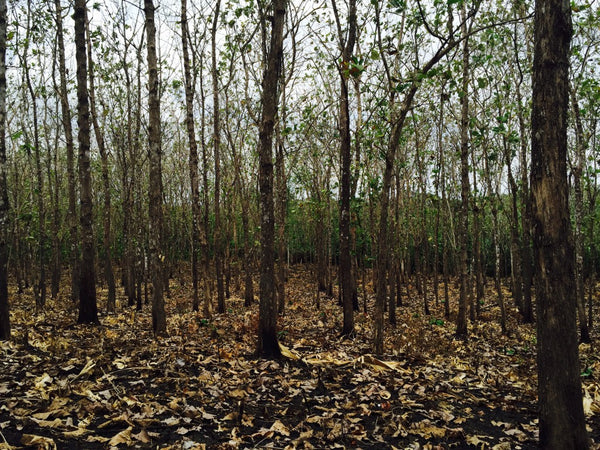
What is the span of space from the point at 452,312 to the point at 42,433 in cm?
1419

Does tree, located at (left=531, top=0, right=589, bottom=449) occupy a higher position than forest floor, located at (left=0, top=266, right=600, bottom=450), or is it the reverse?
tree, located at (left=531, top=0, right=589, bottom=449)

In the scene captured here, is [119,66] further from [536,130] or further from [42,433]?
[536,130]

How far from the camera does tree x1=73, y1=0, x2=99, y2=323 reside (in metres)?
9.41

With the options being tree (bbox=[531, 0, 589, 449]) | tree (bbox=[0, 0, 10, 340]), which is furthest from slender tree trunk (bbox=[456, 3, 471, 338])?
tree (bbox=[0, 0, 10, 340])

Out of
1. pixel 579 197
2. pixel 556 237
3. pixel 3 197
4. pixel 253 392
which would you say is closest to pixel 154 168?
pixel 3 197

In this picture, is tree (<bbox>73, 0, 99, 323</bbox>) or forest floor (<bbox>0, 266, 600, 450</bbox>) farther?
tree (<bbox>73, 0, 99, 323</bbox>)

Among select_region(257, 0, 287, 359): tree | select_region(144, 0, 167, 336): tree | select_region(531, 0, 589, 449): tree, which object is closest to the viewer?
select_region(531, 0, 589, 449): tree

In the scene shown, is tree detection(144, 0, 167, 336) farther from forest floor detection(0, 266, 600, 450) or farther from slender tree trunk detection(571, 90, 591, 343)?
slender tree trunk detection(571, 90, 591, 343)

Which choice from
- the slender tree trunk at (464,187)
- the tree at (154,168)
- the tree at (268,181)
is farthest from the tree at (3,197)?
the slender tree trunk at (464,187)

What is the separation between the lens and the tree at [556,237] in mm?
3518

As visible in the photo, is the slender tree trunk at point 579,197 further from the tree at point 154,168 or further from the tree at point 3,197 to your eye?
the tree at point 3,197

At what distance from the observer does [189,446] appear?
13.2 feet

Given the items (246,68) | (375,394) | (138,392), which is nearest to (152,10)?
(246,68)

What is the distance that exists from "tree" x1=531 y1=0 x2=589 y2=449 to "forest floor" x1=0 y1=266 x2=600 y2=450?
1155 mm
